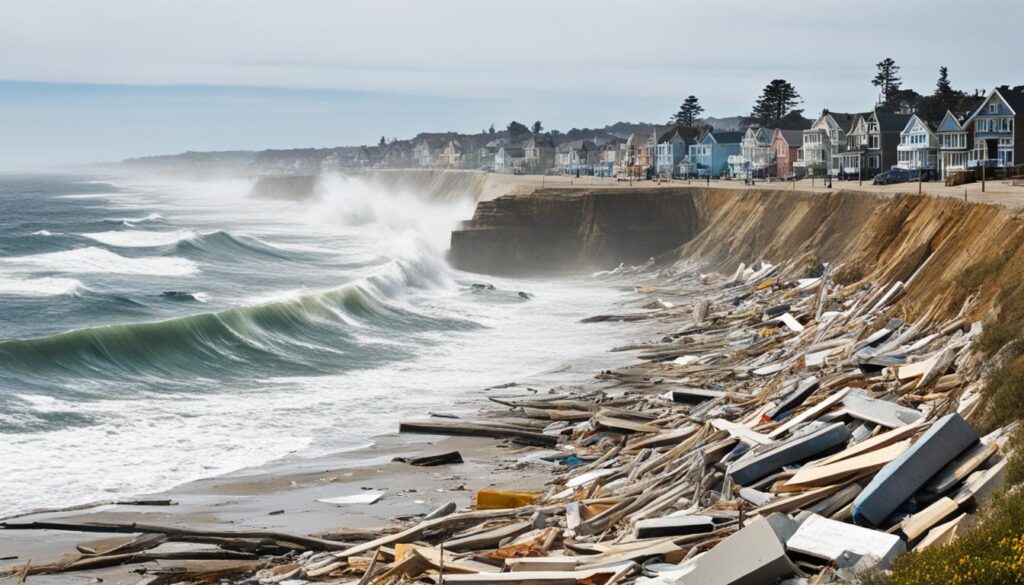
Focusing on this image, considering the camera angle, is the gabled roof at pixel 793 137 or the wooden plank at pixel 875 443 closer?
the wooden plank at pixel 875 443

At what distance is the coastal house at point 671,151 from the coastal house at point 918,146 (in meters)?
38.3

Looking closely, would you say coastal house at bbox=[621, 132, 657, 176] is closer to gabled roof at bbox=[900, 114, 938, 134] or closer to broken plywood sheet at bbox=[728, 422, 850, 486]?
gabled roof at bbox=[900, 114, 938, 134]

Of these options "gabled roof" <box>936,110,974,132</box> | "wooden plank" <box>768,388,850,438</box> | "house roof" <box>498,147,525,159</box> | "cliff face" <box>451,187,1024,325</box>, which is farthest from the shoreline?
"house roof" <box>498,147,525,159</box>

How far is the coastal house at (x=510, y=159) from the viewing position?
170625 mm

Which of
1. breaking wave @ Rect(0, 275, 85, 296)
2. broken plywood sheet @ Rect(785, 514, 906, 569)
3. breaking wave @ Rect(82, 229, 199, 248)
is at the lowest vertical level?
breaking wave @ Rect(0, 275, 85, 296)

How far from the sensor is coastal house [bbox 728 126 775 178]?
109 meters

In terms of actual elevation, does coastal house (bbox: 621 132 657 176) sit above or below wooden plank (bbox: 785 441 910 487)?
above

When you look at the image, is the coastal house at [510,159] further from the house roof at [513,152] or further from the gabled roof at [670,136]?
the gabled roof at [670,136]

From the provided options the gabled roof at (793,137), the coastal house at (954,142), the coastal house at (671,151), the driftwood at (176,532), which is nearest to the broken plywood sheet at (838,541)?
the driftwood at (176,532)

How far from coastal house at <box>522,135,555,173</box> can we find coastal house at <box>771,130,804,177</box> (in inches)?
2416

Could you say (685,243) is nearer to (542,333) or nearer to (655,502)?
(542,333)

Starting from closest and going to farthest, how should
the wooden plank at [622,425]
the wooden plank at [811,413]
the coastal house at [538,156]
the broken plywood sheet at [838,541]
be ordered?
the broken plywood sheet at [838,541] → the wooden plank at [811,413] → the wooden plank at [622,425] → the coastal house at [538,156]

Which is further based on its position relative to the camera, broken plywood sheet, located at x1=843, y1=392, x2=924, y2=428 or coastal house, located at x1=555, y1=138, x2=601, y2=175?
coastal house, located at x1=555, y1=138, x2=601, y2=175

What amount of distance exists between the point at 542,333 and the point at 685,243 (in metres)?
26.0
